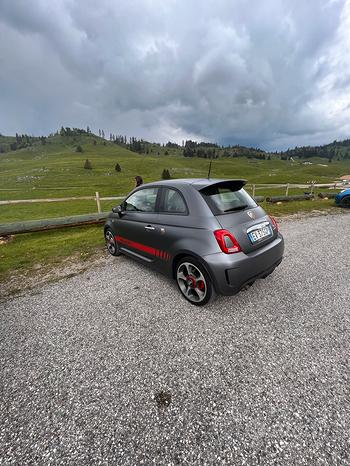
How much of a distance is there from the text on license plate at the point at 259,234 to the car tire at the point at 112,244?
3.30 meters

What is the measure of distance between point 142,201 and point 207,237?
1.91 m

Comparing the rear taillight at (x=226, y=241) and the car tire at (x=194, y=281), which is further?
the car tire at (x=194, y=281)

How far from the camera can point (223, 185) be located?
3422mm

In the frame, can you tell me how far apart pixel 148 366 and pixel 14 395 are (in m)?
1.37

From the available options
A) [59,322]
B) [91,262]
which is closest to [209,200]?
[59,322]

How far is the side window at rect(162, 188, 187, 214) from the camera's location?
3.35 meters

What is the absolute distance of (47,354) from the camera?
2.55 m

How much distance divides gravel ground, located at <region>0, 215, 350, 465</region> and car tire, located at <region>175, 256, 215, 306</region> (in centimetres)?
19

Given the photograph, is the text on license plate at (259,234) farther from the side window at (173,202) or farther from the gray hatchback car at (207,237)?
the side window at (173,202)

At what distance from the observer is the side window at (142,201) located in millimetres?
3952

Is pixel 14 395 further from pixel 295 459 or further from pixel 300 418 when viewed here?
pixel 300 418

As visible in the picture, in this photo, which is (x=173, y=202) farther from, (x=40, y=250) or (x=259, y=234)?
(x=40, y=250)

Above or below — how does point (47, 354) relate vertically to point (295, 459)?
below

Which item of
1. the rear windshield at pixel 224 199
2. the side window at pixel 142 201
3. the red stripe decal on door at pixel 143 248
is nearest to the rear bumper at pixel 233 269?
the rear windshield at pixel 224 199
